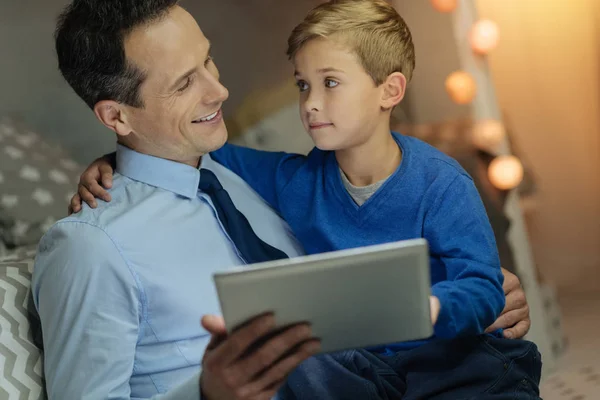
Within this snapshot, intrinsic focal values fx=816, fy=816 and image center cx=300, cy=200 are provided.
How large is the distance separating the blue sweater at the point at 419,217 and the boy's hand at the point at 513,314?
0.67 feet

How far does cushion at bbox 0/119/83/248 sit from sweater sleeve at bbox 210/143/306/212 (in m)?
0.53

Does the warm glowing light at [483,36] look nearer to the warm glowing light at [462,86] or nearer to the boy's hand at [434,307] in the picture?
the warm glowing light at [462,86]

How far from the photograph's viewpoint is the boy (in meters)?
1.41

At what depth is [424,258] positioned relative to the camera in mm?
1103

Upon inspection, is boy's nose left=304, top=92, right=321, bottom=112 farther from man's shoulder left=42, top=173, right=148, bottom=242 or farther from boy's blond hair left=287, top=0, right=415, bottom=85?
man's shoulder left=42, top=173, right=148, bottom=242

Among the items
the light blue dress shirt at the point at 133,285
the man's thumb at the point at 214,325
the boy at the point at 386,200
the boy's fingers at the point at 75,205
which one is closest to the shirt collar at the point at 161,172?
the light blue dress shirt at the point at 133,285

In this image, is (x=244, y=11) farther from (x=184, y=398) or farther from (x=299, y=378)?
(x=184, y=398)

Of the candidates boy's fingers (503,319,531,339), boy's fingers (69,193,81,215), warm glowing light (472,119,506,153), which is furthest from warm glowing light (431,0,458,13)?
boy's fingers (69,193,81,215)

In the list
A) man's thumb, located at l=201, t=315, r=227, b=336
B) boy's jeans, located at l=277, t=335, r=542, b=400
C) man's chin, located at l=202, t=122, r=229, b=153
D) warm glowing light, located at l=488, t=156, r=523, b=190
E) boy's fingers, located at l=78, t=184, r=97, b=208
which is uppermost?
man's chin, located at l=202, t=122, r=229, b=153

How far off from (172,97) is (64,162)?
74cm

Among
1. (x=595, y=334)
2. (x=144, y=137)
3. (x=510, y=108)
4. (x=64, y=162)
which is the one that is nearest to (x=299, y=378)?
(x=144, y=137)

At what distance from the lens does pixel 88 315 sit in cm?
136

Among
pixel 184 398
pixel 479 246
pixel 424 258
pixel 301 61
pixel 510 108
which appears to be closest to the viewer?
pixel 424 258

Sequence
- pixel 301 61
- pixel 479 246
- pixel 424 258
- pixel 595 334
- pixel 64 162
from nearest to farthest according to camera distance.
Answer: pixel 424 258 → pixel 479 246 → pixel 301 61 → pixel 64 162 → pixel 595 334
